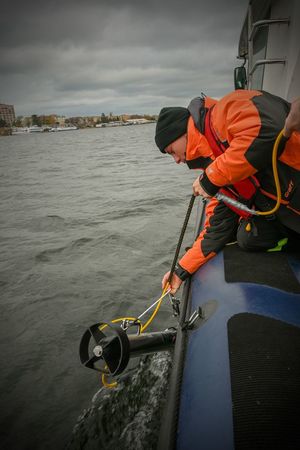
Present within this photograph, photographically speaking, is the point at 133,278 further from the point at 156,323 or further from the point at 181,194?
the point at 181,194

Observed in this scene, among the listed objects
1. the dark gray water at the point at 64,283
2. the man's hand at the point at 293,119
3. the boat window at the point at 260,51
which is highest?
the boat window at the point at 260,51

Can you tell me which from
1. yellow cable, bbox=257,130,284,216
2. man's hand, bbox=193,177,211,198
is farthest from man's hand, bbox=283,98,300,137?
man's hand, bbox=193,177,211,198

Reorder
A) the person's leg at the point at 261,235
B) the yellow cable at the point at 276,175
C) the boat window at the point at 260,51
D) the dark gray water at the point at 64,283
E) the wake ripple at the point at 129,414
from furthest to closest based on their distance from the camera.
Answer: the boat window at the point at 260,51
the dark gray water at the point at 64,283
the person's leg at the point at 261,235
the wake ripple at the point at 129,414
the yellow cable at the point at 276,175

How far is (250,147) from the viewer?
1880mm

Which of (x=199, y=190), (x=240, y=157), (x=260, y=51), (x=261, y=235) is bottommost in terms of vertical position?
(x=261, y=235)

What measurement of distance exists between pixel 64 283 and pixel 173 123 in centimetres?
337

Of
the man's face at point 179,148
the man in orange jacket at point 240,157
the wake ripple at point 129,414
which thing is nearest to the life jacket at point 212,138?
the man in orange jacket at point 240,157

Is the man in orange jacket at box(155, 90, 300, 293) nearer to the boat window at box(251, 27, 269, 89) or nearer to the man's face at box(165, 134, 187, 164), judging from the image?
the man's face at box(165, 134, 187, 164)

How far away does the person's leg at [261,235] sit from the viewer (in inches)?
95.5

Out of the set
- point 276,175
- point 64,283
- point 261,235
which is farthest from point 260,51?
point 64,283

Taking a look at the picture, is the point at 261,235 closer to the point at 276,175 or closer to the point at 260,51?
the point at 276,175

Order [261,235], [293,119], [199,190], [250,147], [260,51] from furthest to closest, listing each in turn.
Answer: [260,51], [261,235], [199,190], [250,147], [293,119]

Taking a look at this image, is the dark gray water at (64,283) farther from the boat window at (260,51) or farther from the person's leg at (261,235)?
the boat window at (260,51)

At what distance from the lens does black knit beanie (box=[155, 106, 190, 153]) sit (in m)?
2.27
